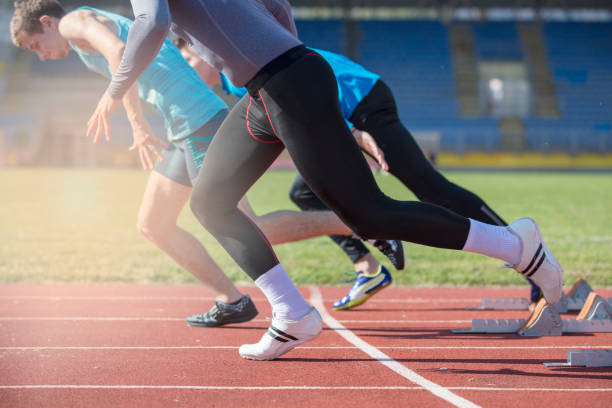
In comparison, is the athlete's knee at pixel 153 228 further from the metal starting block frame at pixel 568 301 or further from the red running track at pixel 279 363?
the metal starting block frame at pixel 568 301

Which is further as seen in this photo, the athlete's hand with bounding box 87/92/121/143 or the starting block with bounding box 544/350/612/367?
the starting block with bounding box 544/350/612/367

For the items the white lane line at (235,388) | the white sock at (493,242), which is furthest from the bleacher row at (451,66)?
the white lane line at (235,388)

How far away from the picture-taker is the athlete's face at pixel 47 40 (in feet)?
11.8

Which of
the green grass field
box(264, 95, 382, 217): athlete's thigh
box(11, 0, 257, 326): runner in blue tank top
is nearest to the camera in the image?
box(264, 95, 382, 217): athlete's thigh

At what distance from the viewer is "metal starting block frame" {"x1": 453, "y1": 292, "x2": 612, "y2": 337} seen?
354 cm

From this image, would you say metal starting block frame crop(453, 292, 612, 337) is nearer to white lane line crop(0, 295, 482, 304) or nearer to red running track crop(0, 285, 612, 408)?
red running track crop(0, 285, 612, 408)

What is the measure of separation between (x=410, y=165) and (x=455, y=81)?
100ft

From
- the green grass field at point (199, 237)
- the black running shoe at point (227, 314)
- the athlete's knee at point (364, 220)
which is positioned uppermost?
the athlete's knee at point (364, 220)

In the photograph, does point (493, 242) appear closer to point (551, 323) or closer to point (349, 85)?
point (551, 323)

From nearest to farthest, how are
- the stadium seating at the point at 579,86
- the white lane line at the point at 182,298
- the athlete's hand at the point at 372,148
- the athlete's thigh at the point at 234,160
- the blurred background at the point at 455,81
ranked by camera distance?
the athlete's thigh at the point at 234,160, the athlete's hand at the point at 372,148, the white lane line at the point at 182,298, the stadium seating at the point at 579,86, the blurred background at the point at 455,81

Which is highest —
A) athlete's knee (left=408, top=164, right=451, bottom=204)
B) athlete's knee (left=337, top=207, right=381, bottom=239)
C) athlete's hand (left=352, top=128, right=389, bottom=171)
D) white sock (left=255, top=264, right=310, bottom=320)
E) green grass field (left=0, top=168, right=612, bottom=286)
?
athlete's knee (left=337, top=207, right=381, bottom=239)

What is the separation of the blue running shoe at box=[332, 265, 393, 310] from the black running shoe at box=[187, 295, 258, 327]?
70cm

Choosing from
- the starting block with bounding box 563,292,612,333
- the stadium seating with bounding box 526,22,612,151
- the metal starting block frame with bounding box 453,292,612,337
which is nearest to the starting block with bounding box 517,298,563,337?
the metal starting block frame with bounding box 453,292,612,337

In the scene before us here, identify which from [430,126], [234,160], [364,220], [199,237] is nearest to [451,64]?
[430,126]
